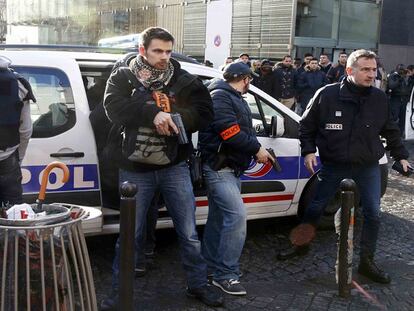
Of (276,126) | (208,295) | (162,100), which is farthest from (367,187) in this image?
(162,100)

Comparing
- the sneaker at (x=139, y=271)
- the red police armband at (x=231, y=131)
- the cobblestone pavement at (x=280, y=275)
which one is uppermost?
the red police armband at (x=231, y=131)

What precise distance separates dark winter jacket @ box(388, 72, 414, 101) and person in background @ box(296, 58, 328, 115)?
135cm

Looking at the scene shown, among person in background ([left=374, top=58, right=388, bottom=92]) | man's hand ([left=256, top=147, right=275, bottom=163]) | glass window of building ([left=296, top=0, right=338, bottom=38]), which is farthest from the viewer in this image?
glass window of building ([left=296, top=0, right=338, bottom=38])

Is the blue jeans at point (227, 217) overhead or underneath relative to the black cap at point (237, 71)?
underneath

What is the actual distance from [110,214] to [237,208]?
1038 millimetres

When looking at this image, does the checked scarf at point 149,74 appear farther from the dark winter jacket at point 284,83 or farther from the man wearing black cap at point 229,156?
the dark winter jacket at point 284,83

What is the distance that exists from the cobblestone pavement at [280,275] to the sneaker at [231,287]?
4 centimetres

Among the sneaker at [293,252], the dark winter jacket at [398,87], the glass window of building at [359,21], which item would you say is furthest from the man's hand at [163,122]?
the glass window of building at [359,21]

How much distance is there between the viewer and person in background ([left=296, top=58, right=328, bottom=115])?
38.0 ft

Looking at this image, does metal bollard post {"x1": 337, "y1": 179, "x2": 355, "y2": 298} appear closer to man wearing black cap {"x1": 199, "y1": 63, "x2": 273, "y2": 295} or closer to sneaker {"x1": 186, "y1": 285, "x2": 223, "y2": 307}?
man wearing black cap {"x1": 199, "y1": 63, "x2": 273, "y2": 295}

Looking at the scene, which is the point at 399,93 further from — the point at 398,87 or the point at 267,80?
the point at 267,80

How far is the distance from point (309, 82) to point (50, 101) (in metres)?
A: 8.39

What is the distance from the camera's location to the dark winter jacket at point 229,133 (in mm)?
3547

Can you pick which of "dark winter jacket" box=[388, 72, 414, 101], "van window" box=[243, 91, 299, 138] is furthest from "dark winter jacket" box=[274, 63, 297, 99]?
"van window" box=[243, 91, 299, 138]
